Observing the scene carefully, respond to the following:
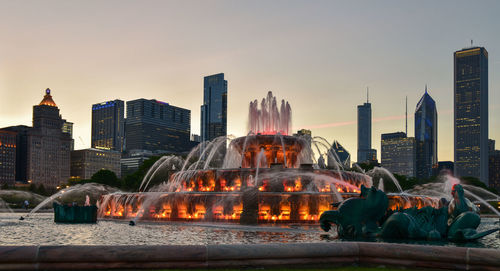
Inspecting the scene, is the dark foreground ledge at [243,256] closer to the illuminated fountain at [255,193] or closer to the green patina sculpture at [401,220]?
the green patina sculpture at [401,220]

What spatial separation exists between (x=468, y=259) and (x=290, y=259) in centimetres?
360

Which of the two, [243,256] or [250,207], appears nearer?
[243,256]

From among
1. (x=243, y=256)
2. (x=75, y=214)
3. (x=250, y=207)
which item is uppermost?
(x=243, y=256)

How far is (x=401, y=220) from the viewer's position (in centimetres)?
1770

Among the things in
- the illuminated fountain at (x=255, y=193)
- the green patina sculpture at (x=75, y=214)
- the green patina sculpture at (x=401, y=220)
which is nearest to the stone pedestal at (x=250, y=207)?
the illuminated fountain at (x=255, y=193)

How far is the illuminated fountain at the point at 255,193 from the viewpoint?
32344 mm

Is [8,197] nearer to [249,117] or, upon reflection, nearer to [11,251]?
[249,117]

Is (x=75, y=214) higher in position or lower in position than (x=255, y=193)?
lower

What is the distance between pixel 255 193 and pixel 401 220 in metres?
14.9

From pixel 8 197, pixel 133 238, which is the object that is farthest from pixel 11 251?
pixel 8 197

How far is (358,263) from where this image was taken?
1170 cm

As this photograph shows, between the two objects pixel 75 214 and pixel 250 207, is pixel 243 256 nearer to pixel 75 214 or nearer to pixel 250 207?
pixel 250 207

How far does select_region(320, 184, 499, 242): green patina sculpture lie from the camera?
17719mm

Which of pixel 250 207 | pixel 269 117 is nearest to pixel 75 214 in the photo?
pixel 250 207
